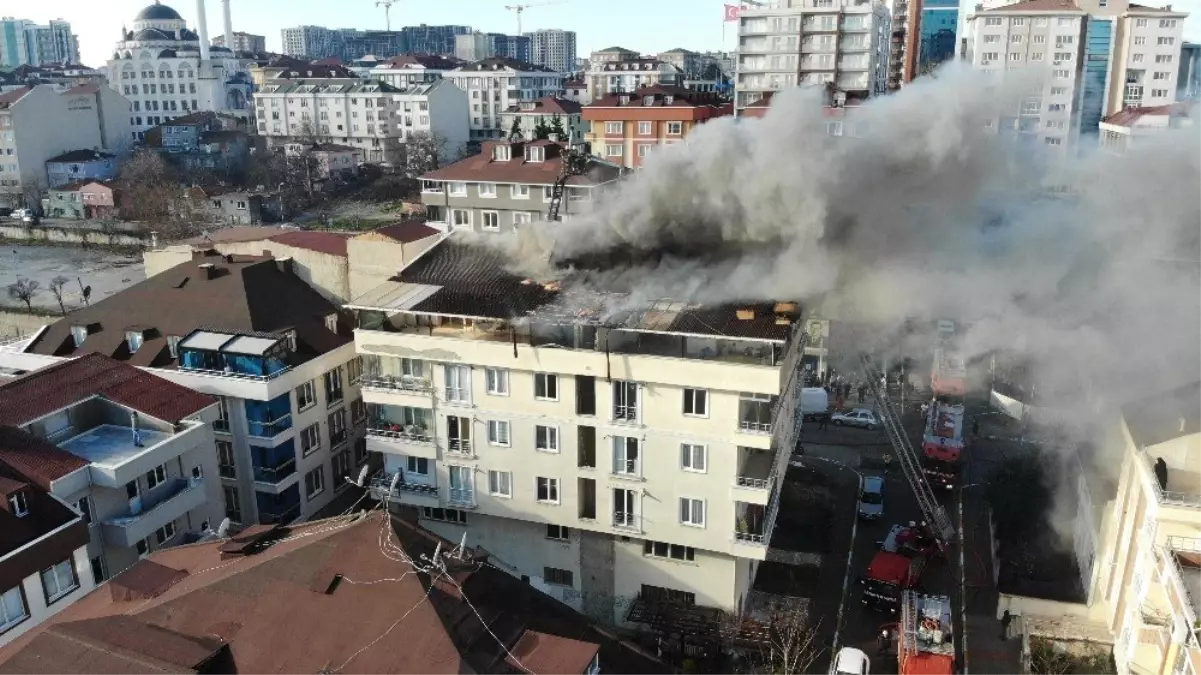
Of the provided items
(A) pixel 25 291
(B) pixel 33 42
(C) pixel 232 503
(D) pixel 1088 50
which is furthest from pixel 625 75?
(B) pixel 33 42

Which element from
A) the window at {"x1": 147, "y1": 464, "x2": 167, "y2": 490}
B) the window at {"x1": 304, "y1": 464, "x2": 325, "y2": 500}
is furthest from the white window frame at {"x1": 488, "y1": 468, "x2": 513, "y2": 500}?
the window at {"x1": 147, "y1": 464, "x2": 167, "y2": 490}

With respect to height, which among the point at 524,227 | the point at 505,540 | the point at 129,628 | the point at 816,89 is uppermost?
the point at 816,89

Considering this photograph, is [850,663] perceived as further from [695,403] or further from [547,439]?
[547,439]

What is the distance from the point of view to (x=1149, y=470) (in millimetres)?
14422

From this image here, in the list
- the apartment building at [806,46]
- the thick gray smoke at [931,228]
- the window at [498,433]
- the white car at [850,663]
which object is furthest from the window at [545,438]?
the apartment building at [806,46]

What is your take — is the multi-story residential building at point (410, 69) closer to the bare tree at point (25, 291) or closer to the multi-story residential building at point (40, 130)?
the multi-story residential building at point (40, 130)

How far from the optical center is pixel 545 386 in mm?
17266

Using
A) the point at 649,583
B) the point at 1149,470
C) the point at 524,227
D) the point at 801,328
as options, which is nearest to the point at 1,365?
the point at 524,227

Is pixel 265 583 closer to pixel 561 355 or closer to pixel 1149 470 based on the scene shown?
A: pixel 561 355

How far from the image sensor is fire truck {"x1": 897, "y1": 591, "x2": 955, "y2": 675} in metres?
15.4

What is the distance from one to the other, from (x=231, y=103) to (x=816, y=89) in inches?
3774

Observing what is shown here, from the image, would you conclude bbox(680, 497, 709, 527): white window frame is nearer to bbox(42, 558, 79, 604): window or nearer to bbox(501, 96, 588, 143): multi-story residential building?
bbox(42, 558, 79, 604): window

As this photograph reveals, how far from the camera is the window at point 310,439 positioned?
21391mm

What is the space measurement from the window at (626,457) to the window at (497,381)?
232 cm
